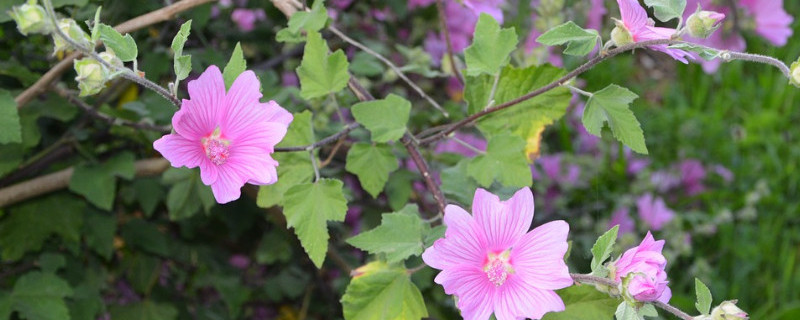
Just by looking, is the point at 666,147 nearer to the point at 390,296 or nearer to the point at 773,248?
the point at 773,248

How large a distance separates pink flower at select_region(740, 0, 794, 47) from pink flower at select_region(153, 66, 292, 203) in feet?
3.86

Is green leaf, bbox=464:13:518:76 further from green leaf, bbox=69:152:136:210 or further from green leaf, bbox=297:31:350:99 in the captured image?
green leaf, bbox=69:152:136:210

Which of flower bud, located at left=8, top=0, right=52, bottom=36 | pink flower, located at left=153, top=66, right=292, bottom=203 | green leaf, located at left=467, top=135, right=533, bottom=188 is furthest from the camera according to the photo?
green leaf, located at left=467, top=135, right=533, bottom=188

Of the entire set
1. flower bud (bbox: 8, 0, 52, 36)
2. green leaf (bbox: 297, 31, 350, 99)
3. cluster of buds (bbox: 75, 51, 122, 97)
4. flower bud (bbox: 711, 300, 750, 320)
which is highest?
flower bud (bbox: 8, 0, 52, 36)

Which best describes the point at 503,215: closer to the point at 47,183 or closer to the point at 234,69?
the point at 234,69

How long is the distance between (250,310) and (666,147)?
50.9 inches

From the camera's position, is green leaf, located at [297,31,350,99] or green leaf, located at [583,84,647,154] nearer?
green leaf, located at [583,84,647,154]

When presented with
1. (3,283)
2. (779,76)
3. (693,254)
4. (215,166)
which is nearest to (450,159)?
(215,166)

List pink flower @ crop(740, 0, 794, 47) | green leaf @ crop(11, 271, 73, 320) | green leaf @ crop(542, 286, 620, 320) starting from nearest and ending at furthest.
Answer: green leaf @ crop(542, 286, 620, 320) < green leaf @ crop(11, 271, 73, 320) < pink flower @ crop(740, 0, 794, 47)

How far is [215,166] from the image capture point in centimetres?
84

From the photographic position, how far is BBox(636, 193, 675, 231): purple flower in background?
2.11 metres

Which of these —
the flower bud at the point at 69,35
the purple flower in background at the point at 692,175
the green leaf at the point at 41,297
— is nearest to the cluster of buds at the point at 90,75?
the flower bud at the point at 69,35

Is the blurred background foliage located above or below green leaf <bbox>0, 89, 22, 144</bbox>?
below

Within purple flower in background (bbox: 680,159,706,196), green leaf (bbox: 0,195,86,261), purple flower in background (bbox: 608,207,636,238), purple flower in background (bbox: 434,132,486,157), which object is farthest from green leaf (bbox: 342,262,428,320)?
purple flower in background (bbox: 680,159,706,196)
